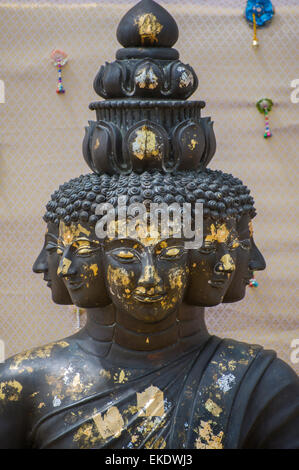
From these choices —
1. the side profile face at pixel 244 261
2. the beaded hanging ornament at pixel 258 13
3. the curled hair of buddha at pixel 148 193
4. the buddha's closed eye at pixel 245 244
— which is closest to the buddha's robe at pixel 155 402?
the side profile face at pixel 244 261

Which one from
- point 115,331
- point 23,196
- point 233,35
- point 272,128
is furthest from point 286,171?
point 115,331

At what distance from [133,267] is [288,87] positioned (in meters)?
1.15

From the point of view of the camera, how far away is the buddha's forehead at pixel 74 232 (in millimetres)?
2080

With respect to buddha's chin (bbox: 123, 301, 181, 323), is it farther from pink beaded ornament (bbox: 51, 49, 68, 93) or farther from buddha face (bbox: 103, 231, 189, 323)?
pink beaded ornament (bbox: 51, 49, 68, 93)

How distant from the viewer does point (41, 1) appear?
9.46 feet

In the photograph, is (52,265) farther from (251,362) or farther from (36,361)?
(251,362)

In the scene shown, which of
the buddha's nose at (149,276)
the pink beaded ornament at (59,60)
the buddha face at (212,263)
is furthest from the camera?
the pink beaded ornament at (59,60)

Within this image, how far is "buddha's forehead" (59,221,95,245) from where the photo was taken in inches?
81.9

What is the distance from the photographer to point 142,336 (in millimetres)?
2133

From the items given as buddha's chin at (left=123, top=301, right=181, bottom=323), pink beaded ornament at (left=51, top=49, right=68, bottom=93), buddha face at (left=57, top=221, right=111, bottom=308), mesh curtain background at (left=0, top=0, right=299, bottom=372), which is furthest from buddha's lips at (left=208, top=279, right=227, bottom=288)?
pink beaded ornament at (left=51, top=49, right=68, bottom=93)

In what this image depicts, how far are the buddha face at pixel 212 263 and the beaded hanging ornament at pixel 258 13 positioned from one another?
100cm

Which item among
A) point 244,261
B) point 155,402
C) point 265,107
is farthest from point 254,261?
point 265,107

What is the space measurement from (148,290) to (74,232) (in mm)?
236

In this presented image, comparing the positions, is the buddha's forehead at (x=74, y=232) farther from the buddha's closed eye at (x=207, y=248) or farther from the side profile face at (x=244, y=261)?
the side profile face at (x=244, y=261)
